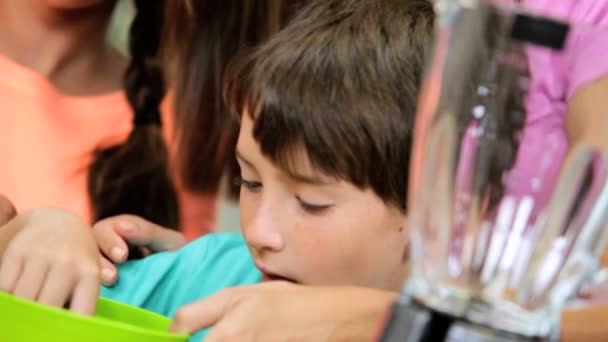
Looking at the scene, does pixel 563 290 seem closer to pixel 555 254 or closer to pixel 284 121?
pixel 555 254

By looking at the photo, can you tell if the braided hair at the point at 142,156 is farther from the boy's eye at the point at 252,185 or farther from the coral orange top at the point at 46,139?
the boy's eye at the point at 252,185

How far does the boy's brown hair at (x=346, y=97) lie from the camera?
28.5 inches

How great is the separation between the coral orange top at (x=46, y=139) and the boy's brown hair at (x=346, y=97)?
53cm

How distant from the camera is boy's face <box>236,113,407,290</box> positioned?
71 cm

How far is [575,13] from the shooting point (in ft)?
2.44

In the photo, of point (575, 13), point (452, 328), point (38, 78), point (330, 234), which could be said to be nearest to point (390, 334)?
point (452, 328)

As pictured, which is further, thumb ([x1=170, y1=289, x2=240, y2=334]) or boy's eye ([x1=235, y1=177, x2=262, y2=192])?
boy's eye ([x1=235, y1=177, x2=262, y2=192])

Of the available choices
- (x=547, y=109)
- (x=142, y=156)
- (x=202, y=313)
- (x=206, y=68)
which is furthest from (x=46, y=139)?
(x=547, y=109)

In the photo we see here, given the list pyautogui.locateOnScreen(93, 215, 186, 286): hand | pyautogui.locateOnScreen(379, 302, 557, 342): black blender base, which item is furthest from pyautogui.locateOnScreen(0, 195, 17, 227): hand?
pyautogui.locateOnScreen(379, 302, 557, 342): black blender base

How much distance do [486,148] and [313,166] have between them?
0.27 m

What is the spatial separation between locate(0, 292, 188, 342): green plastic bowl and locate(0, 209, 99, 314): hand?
0.32 ft

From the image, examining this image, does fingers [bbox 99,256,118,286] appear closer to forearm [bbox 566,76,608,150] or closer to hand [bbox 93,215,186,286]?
hand [bbox 93,215,186,286]

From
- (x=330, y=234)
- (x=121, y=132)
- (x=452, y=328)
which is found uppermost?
(x=452, y=328)

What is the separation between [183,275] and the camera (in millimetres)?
889
